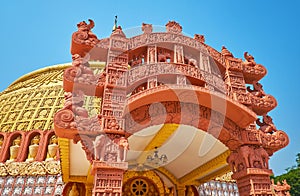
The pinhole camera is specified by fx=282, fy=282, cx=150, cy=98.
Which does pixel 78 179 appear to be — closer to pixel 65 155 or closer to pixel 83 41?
pixel 65 155

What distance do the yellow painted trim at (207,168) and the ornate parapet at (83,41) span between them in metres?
3.89

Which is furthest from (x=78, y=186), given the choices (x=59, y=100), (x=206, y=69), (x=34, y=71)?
A: (x=34, y=71)

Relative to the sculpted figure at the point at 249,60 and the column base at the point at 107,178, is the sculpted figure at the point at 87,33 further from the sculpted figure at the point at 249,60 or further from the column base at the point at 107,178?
the sculpted figure at the point at 249,60

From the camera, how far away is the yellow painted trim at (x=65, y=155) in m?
5.74

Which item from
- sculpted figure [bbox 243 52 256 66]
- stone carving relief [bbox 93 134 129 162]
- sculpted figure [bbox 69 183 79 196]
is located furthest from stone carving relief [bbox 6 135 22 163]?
sculpted figure [bbox 243 52 256 66]

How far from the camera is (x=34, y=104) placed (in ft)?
57.1

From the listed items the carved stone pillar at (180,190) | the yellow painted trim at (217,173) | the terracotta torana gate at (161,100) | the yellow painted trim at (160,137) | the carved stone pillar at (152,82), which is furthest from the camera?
the carved stone pillar at (180,190)

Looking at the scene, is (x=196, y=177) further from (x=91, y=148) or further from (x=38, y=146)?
(x=38, y=146)

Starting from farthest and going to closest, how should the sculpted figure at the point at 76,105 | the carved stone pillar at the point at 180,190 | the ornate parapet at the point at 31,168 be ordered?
1. the ornate parapet at the point at 31,168
2. the carved stone pillar at the point at 180,190
3. the sculpted figure at the point at 76,105

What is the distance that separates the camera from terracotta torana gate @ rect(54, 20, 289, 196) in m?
4.79

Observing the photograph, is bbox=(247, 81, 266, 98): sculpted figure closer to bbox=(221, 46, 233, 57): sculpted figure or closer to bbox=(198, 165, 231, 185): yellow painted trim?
bbox=(221, 46, 233, 57): sculpted figure

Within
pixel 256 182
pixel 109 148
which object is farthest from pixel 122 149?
pixel 256 182

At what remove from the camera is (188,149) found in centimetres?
725

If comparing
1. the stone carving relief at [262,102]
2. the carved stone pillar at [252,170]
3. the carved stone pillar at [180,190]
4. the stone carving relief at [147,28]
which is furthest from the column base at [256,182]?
the stone carving relief at [147,28]
